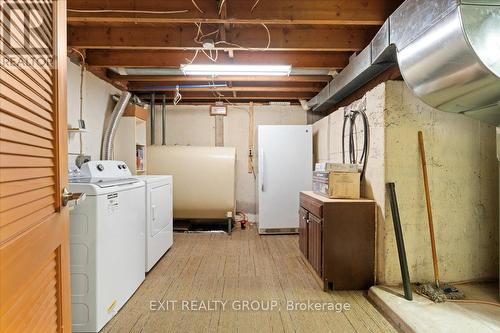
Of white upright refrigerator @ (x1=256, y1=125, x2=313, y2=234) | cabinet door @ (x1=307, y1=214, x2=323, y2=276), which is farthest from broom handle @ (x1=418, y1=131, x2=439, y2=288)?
white upright refrigerator @ (x1=256, y1=125, x2=313, y2=234)

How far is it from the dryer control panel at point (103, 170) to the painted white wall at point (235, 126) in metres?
2.06

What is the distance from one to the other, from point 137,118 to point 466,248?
401cm

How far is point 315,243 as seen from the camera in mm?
2756

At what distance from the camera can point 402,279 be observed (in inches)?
91.7

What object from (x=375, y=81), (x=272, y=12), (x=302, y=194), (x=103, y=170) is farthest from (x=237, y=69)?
(x=103, y=170)

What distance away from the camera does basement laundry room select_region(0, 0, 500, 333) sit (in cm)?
90

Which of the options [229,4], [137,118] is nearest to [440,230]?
[229,4]

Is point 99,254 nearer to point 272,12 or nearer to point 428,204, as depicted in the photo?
point 272,12

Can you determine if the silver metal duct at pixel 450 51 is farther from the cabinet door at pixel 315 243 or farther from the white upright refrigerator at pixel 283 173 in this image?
the white upright refrigerator at pixel 283 173

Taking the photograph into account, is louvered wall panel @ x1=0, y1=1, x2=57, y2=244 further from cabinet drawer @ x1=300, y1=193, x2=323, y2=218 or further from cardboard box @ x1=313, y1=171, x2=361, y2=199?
cardboard box @ x1=313, y1=171, x2=361, y2=199
